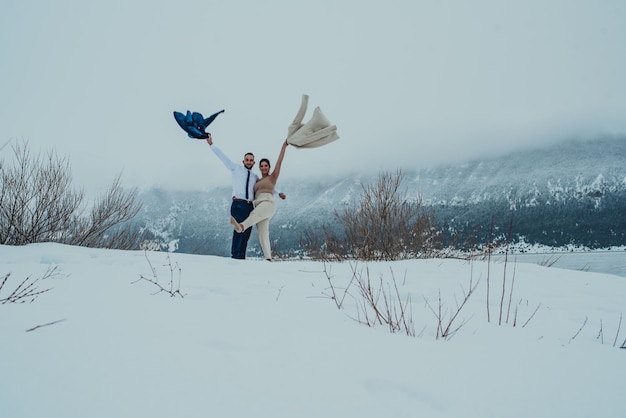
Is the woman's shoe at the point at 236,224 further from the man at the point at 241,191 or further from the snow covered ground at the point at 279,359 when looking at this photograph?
the snow covered ground at the point at 279,359

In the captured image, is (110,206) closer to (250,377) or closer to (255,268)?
(255,268)

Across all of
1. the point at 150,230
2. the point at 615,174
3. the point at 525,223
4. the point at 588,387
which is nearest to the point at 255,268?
the point at 588,387

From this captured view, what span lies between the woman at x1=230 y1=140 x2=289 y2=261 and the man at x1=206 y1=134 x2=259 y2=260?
13 centimetres

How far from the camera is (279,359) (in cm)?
118

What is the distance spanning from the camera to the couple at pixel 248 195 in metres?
4.82

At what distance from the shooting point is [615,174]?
443 ft

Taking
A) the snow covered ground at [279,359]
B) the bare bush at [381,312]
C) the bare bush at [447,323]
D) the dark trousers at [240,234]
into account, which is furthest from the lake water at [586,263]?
the dark trousers at [240,234]

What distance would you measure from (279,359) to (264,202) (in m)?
3.69

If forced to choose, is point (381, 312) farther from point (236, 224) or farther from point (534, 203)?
point (534, 203)

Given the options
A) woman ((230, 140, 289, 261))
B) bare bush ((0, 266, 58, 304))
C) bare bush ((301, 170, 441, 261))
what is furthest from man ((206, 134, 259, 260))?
bare bush ((0, 266, 58, 304))

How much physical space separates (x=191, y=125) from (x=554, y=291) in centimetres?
472

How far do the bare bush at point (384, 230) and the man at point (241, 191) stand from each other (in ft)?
5.26

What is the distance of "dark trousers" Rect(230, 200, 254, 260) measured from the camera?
190 inches

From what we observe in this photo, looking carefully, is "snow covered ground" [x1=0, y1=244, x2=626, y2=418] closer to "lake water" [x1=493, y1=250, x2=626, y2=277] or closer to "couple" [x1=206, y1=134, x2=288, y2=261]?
"lake water" [x1=493, y1=250, x2=626, y2=277]
